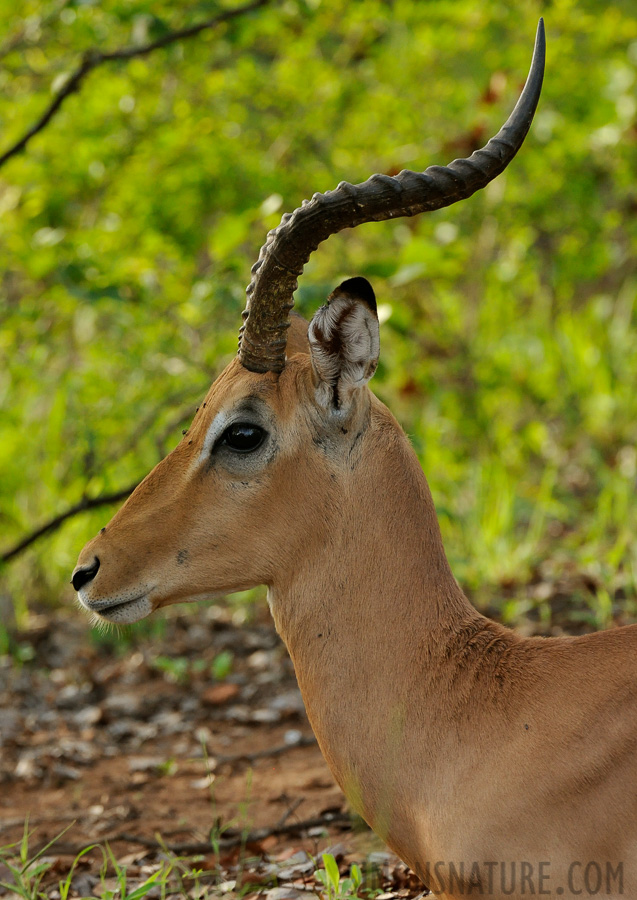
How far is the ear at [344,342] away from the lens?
334 cm

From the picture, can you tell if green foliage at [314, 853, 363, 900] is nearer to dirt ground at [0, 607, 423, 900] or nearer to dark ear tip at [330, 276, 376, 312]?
dirt ground at [0, 607, 423, 900]

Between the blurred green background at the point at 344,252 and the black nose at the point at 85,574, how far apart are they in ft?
8.28

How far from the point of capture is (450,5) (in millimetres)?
7969

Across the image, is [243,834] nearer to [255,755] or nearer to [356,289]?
[255,755]

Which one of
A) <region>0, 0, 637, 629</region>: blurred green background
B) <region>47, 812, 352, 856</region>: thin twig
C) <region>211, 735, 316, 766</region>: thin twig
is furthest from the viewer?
<region>0, 0, 637, 629</region>: blurred green background

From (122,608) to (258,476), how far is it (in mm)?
661

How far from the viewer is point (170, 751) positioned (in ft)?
20.5

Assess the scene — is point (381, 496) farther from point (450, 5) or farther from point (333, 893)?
point (450, 5)

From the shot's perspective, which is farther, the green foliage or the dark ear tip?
the green foliage

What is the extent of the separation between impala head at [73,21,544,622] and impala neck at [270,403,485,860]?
68mm

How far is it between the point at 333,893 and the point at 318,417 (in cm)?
169

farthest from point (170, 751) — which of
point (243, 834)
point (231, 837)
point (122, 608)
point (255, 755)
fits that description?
point (122, 608)

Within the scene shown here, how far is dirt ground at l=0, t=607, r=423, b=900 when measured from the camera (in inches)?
184

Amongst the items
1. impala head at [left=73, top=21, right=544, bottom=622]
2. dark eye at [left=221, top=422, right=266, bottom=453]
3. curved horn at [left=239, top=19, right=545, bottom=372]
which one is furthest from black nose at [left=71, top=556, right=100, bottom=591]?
curved horn at [left=239, top=19, right=545, bottom=372]
